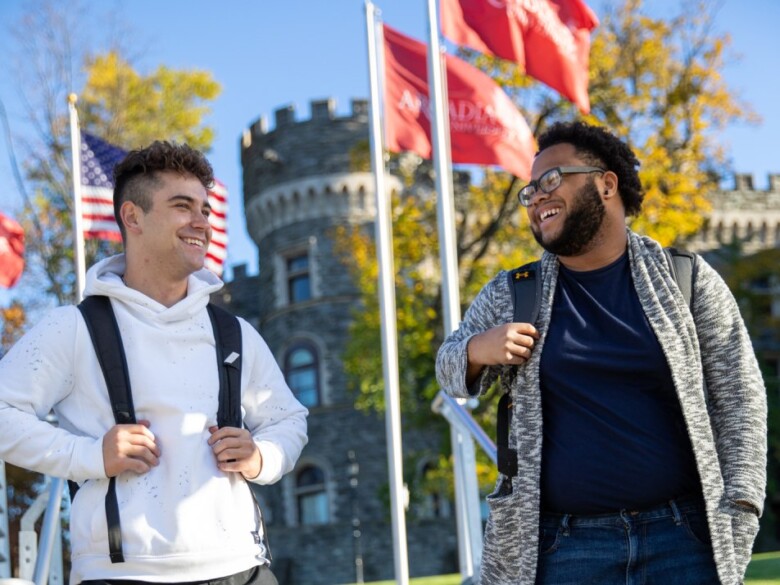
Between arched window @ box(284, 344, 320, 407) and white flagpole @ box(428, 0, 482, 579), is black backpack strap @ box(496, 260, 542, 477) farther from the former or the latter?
arched window @ box(284, 344, 320, 407)

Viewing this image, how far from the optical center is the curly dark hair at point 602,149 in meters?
3.39

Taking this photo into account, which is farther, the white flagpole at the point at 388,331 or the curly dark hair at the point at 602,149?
the white flagpole at the point at 388,331

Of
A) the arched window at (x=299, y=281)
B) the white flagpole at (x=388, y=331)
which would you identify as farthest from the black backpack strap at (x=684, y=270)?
the arched window at (x=299, y=281)

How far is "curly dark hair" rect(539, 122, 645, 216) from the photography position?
3.39m

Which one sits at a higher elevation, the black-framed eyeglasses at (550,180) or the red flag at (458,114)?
the red flag at (458,114)

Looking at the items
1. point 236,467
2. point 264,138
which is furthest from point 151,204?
point 264,138

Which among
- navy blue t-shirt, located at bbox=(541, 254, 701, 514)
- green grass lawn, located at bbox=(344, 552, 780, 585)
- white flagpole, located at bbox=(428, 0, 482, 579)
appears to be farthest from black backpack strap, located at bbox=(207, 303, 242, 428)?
green grass lawn, located at bbox=(344, 552, 780, 585)

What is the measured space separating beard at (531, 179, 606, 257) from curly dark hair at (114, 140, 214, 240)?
3.32 ft

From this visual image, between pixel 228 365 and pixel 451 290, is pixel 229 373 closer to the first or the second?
pixel 228 365

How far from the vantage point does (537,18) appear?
9422 mm

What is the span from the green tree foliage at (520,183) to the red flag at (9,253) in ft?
36.0

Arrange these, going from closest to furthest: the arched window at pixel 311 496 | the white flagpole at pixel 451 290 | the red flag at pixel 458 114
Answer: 1. the white flagpole at pixel 451 290
2. the red flag at pixel 458 114
3. the arched window at pixel 311 496

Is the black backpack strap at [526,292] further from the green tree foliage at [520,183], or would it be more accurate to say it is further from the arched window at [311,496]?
the arched window at [311,496]

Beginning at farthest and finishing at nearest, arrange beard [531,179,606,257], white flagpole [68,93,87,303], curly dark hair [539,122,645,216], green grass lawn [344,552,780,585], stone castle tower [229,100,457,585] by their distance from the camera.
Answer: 1. stone castle tower [229,100,457,585]
2. white flagpole [68,93,87,303]
3. green grass lawn [344,552,780,585]
4. curly dark hair [539,122,645,216]
5. beard [531,179,606,257]
